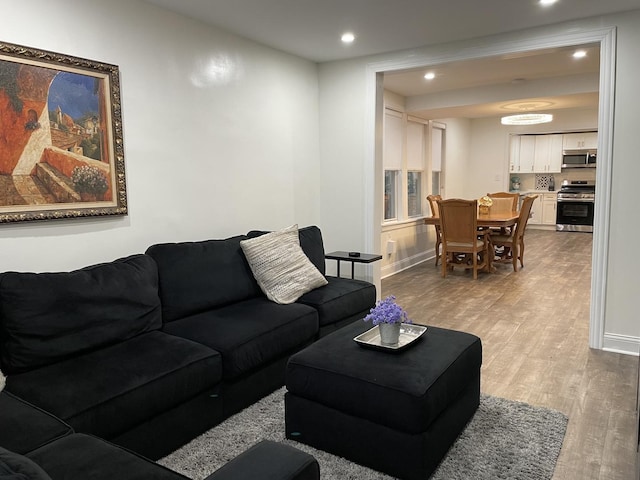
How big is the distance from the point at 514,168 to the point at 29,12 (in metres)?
10.3

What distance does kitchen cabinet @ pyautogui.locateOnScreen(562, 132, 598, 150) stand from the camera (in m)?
10.3

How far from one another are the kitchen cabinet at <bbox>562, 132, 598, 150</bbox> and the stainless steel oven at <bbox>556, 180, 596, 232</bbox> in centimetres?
77

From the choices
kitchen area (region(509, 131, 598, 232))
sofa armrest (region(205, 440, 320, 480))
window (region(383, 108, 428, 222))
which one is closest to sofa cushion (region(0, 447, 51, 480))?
sofa armrest (region(205, 440, 320, 480))

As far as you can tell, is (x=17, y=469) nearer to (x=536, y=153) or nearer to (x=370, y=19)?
(x=370, y=19)

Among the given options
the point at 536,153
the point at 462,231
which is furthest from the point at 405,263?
the point at 536,153

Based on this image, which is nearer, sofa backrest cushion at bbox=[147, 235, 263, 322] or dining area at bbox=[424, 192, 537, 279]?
sofa backrest cushion at bbox=[147, 235, 263, 322]

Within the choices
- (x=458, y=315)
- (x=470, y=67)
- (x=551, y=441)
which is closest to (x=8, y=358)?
(x=551, y=441)

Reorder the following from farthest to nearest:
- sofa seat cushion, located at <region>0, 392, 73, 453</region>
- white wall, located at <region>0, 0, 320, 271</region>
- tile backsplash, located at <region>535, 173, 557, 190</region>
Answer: tile backsplash, located at <region>535, 173, 557, 190</region> < white wall, located at <region>0, 0, 320, 271</region> < sofa seat cushion, located at <region>0, 392, 73, 453</region>

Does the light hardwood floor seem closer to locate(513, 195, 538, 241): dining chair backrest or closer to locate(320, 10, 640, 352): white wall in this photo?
locate(320, 10, 640, 352): white wall

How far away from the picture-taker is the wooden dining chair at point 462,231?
5934 millimetres

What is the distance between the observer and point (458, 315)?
4.55 meters

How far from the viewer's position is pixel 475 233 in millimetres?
6016

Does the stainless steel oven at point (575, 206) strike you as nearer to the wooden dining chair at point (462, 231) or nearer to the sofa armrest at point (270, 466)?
the wooden dining chair at point (462, 231)

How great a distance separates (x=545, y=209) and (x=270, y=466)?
440 inches
